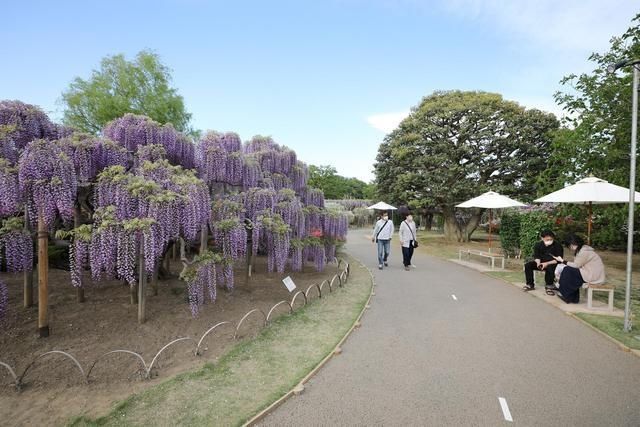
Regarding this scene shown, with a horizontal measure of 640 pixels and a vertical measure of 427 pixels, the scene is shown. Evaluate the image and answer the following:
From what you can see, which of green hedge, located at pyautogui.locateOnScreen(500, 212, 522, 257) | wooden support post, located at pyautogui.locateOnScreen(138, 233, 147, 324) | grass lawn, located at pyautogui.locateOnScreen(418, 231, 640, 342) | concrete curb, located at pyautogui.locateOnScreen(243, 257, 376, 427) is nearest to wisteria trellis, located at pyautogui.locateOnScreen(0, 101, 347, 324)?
wooden support post, located at pyautogui.locateOnScreen(138, 233, 147, 324)

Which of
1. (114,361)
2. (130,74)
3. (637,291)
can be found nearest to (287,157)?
(114,361)

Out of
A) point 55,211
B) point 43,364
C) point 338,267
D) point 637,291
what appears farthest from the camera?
point 338,267

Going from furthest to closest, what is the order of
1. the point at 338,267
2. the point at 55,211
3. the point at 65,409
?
the point at 338,267 → the point at 55,211 → the point at 65,409

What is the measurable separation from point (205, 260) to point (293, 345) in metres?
2.09

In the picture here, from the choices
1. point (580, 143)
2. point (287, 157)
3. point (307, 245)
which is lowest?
point (307, 245)

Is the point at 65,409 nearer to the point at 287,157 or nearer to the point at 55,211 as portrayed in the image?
the point at 55,211

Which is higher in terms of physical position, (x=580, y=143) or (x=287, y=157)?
(x=580, y=143)

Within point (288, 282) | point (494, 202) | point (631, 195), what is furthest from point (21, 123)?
point (494, 202)

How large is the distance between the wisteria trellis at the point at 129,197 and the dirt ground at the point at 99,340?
470 millimetres

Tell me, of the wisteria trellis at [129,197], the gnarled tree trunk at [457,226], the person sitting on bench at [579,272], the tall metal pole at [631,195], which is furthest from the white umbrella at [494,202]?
the wisteria trellis at [129,197]

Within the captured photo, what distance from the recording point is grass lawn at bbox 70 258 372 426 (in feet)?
9.78

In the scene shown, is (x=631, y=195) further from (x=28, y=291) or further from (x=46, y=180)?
(x=28, y=291)

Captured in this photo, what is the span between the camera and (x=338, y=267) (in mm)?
10180

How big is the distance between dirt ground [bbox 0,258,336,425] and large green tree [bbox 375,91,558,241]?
13.0m
